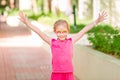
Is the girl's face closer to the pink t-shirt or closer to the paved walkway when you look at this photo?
the pink t-shirt

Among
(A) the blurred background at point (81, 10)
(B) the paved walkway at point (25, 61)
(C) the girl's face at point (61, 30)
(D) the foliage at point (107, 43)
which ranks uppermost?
(A) the blurred background at point (81, 10)

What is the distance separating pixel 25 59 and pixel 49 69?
2.39m

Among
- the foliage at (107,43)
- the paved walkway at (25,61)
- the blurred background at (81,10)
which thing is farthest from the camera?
the blurred background at (81,10)

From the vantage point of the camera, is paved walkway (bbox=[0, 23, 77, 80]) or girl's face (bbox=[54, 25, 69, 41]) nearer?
girl's face (bbox=[54, 25, 69, 41])

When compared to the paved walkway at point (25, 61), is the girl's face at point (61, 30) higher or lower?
higher

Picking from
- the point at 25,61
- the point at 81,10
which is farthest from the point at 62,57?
the point at 81,10

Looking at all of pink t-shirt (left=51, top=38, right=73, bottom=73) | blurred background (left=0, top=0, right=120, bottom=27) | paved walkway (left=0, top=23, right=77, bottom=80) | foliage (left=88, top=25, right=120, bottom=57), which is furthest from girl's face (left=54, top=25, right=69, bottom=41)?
blurred background (left=0, top=0, right=120, bottom=27)

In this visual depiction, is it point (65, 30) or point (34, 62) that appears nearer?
point (65, 30)

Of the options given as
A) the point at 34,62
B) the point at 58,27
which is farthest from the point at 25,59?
the point at 58,27

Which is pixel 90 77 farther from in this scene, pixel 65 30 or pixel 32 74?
pixel 65 30

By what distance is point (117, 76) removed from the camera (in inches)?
285

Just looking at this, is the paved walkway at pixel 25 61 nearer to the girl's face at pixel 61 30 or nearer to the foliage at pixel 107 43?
the foliage at pixel 107 43

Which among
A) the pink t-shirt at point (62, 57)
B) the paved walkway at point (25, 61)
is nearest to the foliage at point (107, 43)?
the paved walkway at point (25, 61)

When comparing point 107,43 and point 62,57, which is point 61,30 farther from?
point 107,43
